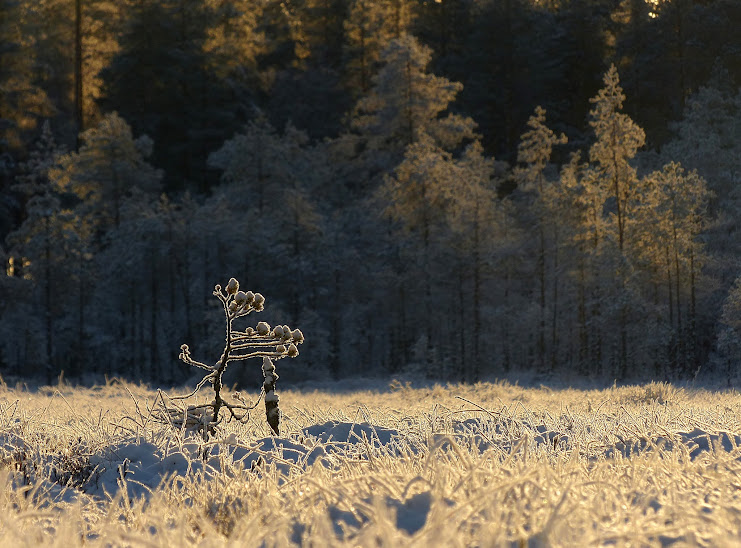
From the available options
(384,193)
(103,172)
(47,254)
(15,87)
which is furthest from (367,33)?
(47,254)

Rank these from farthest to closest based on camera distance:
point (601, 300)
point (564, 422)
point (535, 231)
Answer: point (535, 231), point (601, 300), point (564, 422)

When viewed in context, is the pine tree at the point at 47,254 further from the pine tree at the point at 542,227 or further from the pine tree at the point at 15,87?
the pine tree at the point at 542,227

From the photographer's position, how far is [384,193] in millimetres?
31656

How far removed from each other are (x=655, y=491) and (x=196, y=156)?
135 feet

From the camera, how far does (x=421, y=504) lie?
2844mm

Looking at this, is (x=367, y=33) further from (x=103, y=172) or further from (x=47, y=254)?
(x=47, y=254)

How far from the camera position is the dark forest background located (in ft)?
80.5

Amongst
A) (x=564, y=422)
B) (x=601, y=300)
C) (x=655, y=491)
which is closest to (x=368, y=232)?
(x=601, y=300)

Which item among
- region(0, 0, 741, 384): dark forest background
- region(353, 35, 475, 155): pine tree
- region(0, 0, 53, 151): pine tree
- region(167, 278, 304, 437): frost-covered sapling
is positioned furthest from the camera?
region(0, 0, 53, 151): pine tree

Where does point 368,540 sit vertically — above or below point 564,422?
above

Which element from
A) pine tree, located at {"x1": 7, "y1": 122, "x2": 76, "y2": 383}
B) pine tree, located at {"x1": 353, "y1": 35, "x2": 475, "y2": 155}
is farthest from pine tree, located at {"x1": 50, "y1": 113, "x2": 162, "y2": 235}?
pine tree, located at {"x1": 353, "y1": 35, "x2": 475, "y2": 155}

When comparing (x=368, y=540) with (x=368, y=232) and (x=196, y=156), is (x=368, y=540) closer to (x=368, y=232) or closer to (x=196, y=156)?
(x=368, y=232)

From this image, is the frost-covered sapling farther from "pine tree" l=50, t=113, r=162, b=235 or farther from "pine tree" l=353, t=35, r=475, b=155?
"pine tree" l=353, t=35, r=475, b=155

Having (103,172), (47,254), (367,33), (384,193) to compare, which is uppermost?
(367,33)
